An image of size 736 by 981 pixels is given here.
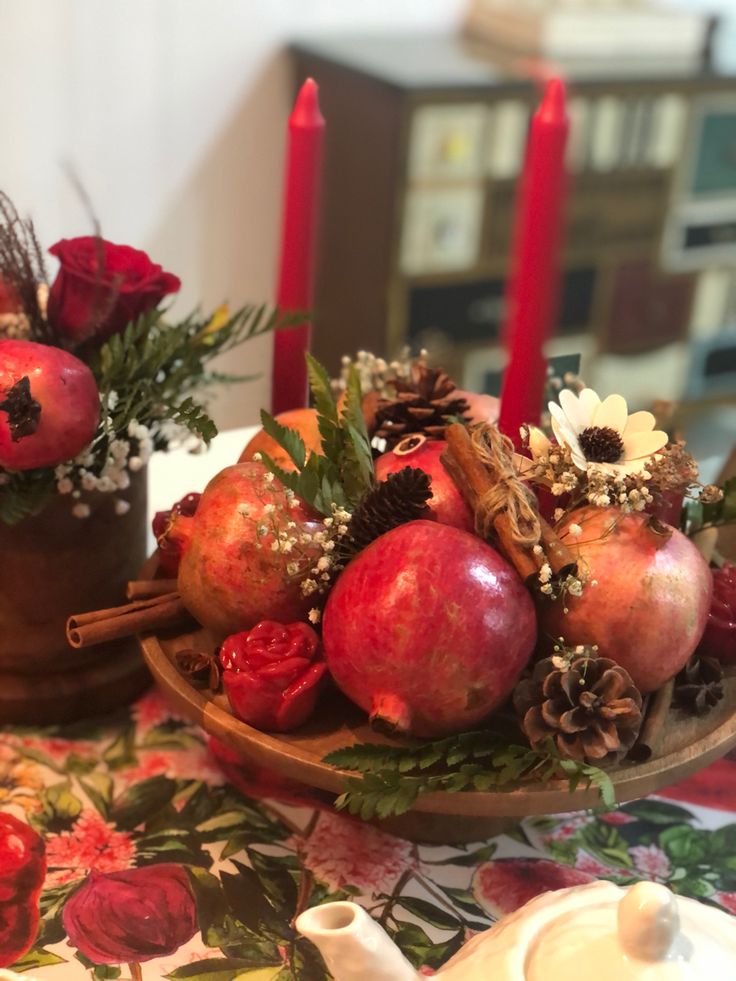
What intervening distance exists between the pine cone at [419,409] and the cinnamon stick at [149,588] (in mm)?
162

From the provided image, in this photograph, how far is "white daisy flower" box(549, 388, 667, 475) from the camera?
64 cm

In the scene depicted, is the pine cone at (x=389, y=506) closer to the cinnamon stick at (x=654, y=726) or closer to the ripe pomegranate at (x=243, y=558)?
the ripe pomegranate at (x=243, y=558)

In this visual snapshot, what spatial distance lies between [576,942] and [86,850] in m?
0.34

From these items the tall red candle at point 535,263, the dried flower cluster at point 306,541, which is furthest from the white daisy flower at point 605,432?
the dried flower cluster at point 306,541

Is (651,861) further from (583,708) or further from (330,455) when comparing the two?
(330,455)

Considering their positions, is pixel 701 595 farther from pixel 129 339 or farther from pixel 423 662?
pixel 129 339

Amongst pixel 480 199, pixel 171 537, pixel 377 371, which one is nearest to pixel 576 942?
pixel 171 537

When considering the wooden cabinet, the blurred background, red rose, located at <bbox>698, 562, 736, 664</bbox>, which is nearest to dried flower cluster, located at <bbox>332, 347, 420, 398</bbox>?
red rose, located at <bbox>698, 562, 736, 664</bbox>

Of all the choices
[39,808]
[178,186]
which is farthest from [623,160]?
[39,808]

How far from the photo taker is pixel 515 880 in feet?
2.19

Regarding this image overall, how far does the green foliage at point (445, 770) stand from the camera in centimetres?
55

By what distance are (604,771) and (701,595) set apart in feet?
0.39

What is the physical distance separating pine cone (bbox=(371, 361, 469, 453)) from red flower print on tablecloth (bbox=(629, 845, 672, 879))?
293mm

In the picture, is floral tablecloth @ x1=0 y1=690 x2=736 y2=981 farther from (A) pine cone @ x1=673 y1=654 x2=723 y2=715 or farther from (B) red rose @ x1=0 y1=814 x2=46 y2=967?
(A) pine cone @ x1=673 y1=654 x2=723 y2=715
